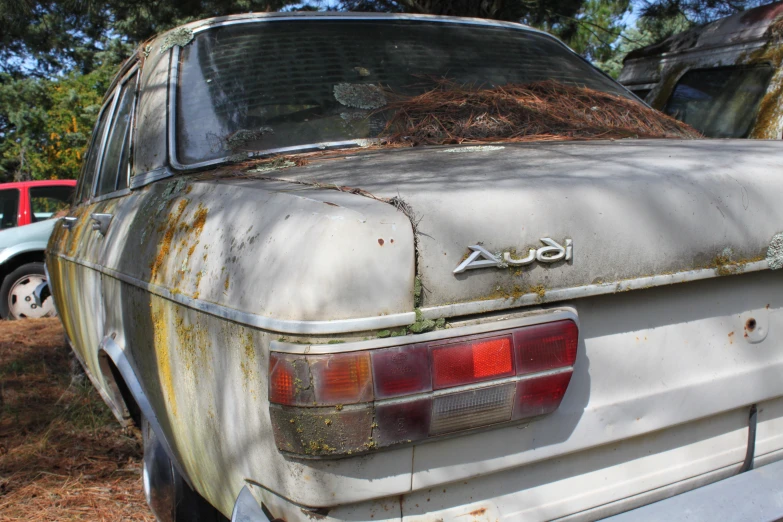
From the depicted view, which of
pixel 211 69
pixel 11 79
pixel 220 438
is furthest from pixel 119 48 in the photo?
pixel 220 438

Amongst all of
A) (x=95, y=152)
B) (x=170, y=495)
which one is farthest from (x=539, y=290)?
(x=95, y=152)

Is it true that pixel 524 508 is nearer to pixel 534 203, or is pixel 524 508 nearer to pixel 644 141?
pixel 534 203

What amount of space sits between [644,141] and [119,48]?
16.7 m

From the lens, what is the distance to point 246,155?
2.24 m

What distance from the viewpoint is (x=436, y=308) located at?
1.31 meters

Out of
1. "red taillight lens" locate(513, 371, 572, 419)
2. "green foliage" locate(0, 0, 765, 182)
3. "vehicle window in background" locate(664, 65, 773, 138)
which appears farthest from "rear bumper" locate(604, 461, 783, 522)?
"green foliage" locate(0, 0, 765, 182)

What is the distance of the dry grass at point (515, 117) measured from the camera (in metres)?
2.41

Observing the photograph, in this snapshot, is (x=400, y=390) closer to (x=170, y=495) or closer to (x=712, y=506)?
(x=712, y=506)

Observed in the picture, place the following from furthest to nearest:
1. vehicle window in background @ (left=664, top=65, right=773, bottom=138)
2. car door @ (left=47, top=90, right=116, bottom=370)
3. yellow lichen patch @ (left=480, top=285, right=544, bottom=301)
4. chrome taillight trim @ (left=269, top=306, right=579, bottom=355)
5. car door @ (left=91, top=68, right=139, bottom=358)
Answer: vehicle window in background @ (left=664, top=65, right=773, bottom=138)
car door @ (left=47, top=90, right=116, bottom=370)
car door @ (left=91, top=68, right=139, bottom=358)
yellow lichen patch @ (left=480, top=285, right=544, bottom=301)
chrome taillight trim @ (left=269, top=306, right=579, bottom=355)

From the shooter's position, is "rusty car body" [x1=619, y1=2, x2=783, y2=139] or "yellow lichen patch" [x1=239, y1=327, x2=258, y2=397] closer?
"yellow lichen patch" [x1=239, y1=327, x2=258, y2=397]

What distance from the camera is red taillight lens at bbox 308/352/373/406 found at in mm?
1256

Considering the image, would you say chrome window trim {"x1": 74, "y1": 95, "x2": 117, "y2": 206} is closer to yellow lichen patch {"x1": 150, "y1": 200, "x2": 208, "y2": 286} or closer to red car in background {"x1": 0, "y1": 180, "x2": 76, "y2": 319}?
yellow lichen patch {"x1": 150, "y1": 200, "x2": 208, "y2": 286}

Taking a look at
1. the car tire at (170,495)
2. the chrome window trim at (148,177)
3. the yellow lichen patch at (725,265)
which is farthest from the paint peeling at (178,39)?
the yellow lichen patch at (725,265)

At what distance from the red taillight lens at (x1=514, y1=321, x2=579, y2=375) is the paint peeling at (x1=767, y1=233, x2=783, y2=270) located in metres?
0.57
